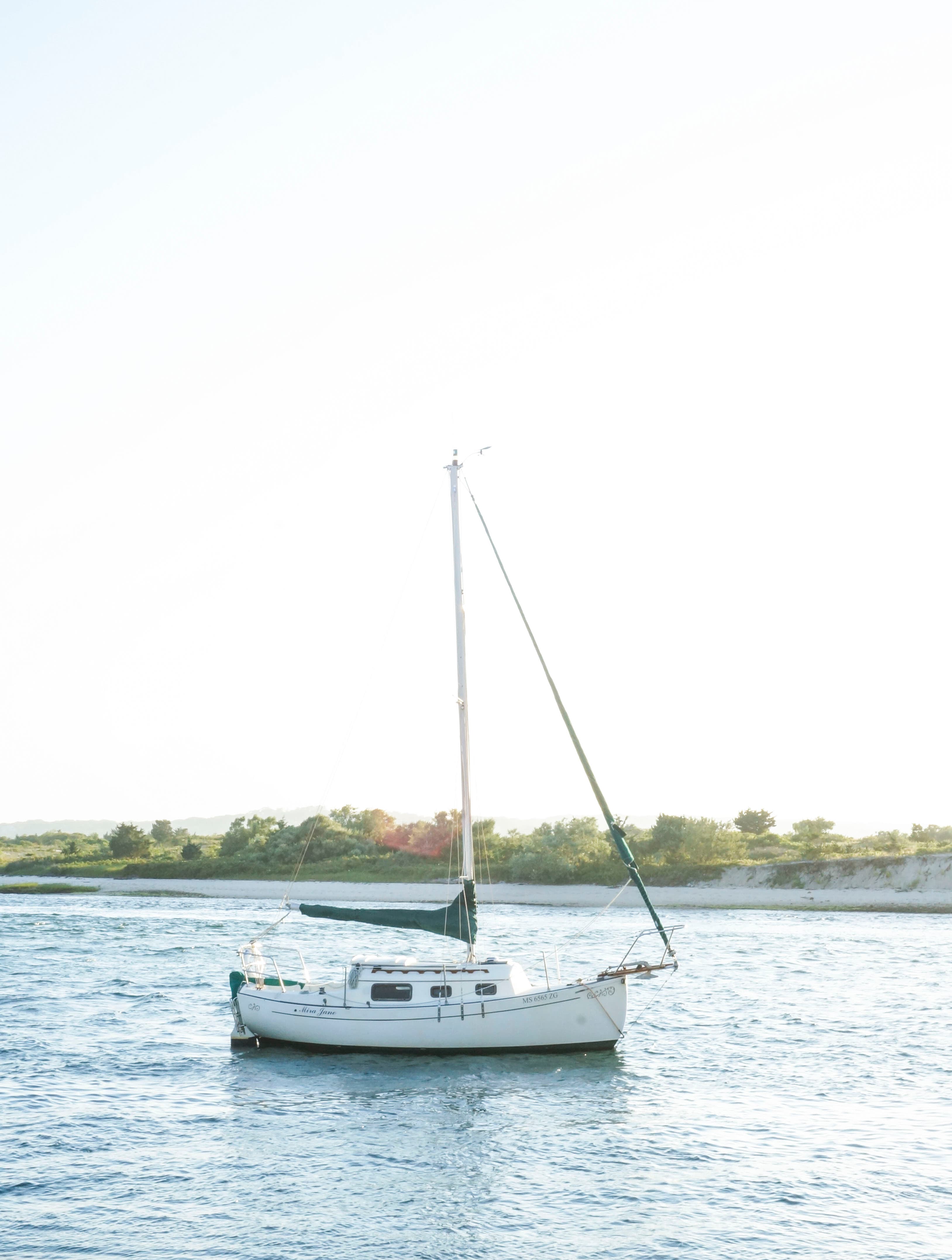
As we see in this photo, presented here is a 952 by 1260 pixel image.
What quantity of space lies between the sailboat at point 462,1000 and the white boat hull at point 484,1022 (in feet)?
0.09

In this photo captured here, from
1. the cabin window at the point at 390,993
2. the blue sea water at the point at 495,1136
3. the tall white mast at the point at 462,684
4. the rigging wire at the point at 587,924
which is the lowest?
the blue sea water at the point at 495,1136

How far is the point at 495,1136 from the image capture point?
81.5 ft

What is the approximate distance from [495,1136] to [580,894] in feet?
218

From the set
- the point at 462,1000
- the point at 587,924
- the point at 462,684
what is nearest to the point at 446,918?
the point at 462,1000

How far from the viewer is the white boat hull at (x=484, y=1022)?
31.6 metres

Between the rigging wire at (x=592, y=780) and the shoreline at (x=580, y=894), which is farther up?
the rigging wire at (x=592, y=780)

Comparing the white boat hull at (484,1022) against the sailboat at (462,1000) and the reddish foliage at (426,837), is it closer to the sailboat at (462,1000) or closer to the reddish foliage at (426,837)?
the sailboat at (462,1000)

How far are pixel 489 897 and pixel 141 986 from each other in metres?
49.9

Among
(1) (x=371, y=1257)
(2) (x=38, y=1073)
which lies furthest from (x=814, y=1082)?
(2) (x=38, y=1073)

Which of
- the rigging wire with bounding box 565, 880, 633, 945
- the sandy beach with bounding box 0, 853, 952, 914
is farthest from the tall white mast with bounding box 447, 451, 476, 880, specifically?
the sandy beach with bounding box 0, 853, 952, 914

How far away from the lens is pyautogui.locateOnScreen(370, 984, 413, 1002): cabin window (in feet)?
105

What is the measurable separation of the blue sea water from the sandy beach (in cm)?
3567

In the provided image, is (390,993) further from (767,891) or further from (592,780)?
(767,891)

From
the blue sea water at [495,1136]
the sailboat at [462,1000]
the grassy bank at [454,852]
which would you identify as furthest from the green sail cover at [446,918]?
the grassy bank at [454,852]
